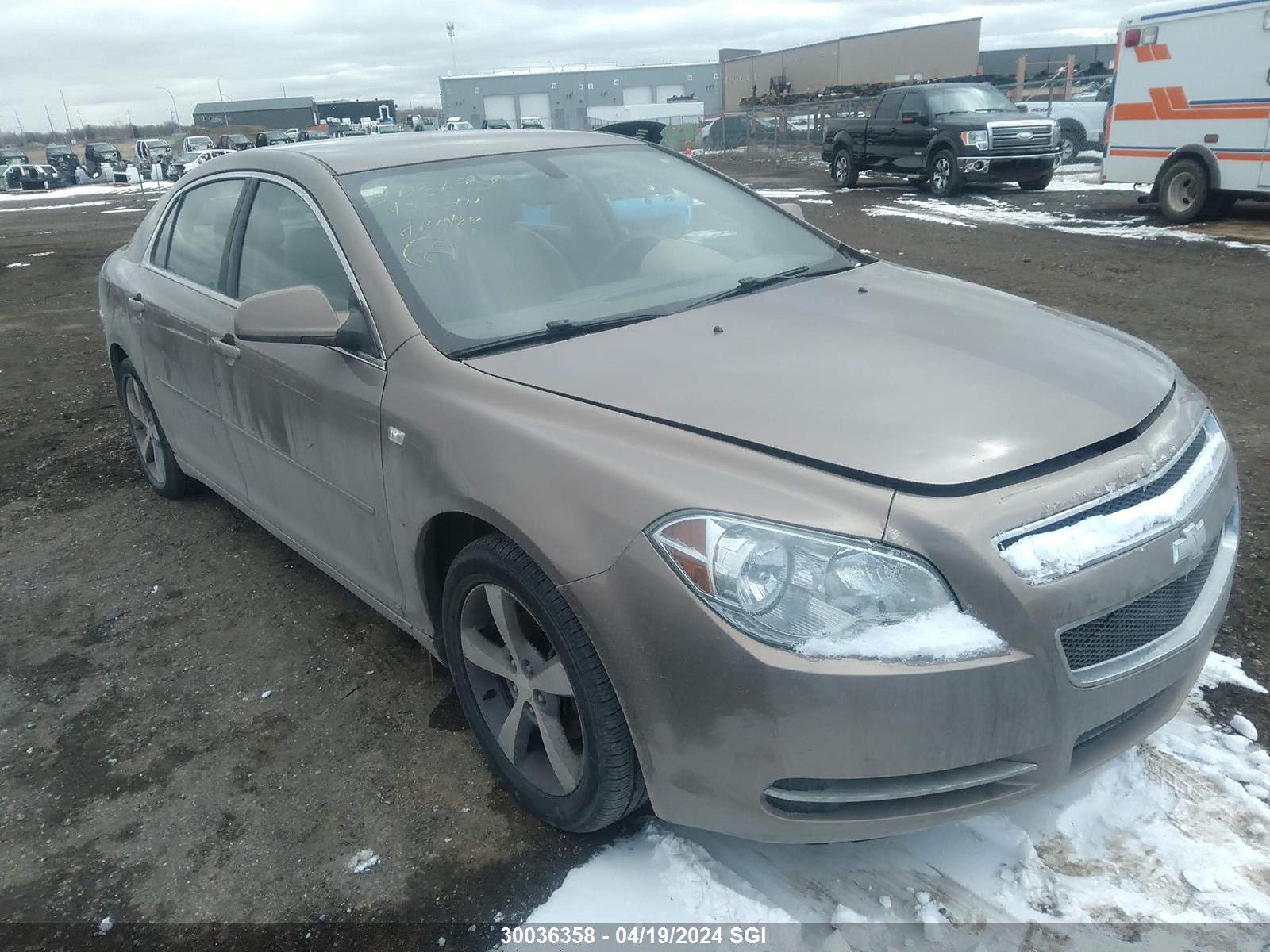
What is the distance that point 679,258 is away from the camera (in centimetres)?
311

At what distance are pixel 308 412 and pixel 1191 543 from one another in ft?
8.00

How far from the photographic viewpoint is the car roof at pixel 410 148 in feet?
10.3

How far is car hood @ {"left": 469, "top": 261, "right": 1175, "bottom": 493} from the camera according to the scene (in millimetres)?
1947

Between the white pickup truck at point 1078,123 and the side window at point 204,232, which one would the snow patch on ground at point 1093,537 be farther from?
the white pickup truck at point 1078,123

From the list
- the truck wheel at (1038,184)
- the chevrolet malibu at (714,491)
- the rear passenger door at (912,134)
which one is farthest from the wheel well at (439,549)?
the rear passenger door at (912,134)

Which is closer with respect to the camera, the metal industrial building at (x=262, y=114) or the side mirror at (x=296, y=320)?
the side mirror at (x=296, y=320)

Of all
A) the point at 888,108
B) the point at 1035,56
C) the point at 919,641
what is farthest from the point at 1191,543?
the point at 1035,56

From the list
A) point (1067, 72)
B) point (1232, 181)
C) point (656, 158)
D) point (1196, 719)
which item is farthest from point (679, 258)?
point (1067, 72)

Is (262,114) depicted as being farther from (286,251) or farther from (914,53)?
(286,251)

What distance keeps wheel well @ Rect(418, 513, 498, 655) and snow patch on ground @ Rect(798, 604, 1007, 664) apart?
953 mm

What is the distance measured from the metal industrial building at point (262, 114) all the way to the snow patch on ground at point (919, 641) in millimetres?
80981

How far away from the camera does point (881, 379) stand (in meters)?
2.23

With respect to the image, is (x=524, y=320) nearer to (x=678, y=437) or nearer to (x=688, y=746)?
(x=678, y=437)

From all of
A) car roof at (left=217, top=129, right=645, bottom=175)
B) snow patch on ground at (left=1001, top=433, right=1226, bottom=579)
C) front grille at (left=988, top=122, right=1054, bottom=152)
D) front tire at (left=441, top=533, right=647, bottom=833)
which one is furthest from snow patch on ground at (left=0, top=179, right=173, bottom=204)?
snow patch on ground at (left=1001, top=433, right=1226, bottom=579)
